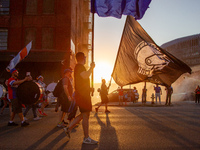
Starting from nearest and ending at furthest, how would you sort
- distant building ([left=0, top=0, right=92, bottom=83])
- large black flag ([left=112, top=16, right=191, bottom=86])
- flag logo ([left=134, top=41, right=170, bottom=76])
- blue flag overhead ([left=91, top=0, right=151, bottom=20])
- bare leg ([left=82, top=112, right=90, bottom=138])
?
bare leg ([left=82, top=112, right=90, bottom=138])
blue flag overhead ([left=91, top=0, right=151, bottom=20])
large black flag ([left=112, top=16, right=191, bottom=86])
flag logo ([left=134, top=41, right=170, bottom=76])
distant building ([left=0, top=0, right=92, bottom=83])

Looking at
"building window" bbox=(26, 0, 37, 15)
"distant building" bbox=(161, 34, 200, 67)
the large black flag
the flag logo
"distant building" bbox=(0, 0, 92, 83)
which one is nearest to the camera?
the large black flag

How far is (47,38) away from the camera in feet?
69.6

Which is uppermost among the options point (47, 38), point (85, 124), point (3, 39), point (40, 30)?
point (40, 30)

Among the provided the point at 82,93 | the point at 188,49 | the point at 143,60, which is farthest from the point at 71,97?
the point at 188,49

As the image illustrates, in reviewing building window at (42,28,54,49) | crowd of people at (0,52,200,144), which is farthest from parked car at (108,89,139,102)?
crowd of people at (0,52,200,144)

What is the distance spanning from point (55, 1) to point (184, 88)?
28.8 metres

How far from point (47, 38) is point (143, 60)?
14.7 m

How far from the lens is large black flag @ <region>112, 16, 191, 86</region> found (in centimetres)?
820

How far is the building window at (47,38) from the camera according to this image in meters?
21.1

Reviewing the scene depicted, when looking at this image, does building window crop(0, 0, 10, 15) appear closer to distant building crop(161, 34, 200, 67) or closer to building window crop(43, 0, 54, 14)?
building window crop(43, 0, 54, 14)

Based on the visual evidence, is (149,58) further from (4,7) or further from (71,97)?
(4,7)

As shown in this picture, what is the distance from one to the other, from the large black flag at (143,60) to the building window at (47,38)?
40.7 ft

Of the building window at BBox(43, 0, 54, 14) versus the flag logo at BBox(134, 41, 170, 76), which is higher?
the building window at BBox(43, 0, 54, 14)

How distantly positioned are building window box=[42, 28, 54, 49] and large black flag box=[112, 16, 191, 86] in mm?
12395
